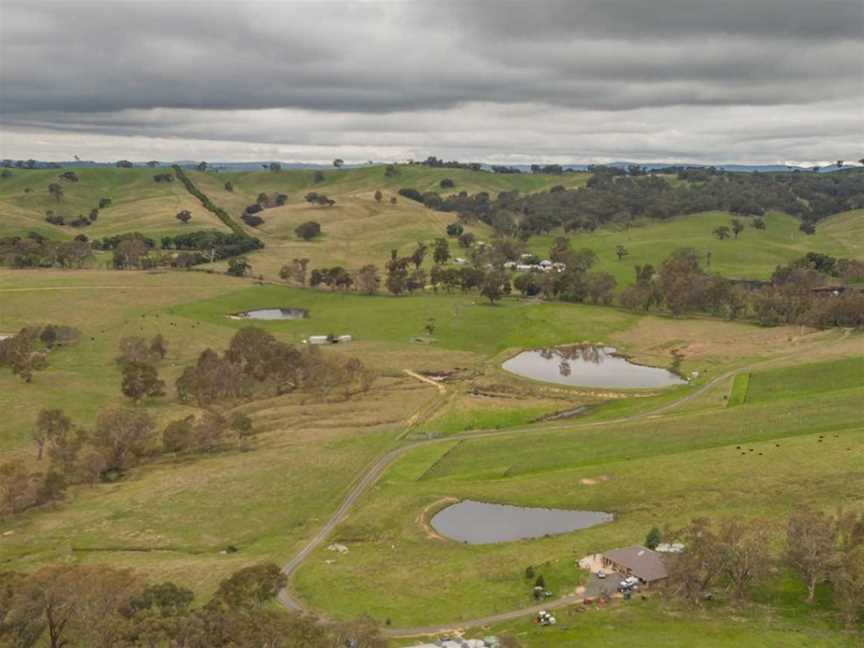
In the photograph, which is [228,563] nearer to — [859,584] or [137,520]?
[137,520]

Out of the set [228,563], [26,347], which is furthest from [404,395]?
[26,347]

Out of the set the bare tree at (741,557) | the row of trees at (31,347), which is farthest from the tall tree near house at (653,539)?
the row of trees at (31,347)

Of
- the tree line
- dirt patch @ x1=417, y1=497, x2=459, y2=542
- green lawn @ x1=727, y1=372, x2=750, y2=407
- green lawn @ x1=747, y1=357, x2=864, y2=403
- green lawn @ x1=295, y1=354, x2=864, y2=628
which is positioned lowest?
dirt patch @ x1=417, y1=497, x2=459, y2=542

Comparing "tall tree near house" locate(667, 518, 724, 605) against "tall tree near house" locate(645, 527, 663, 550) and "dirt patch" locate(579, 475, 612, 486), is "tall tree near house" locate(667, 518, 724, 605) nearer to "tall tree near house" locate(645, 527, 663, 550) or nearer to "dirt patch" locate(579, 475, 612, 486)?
"tall tree near house" locate(645, 527, 663, 550)

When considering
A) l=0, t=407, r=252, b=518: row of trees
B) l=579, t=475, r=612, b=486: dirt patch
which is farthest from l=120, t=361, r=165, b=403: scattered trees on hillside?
l=579, t=475, r=612, b=486: dirt patch

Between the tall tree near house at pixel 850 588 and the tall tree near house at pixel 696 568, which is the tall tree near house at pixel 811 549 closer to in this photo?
the tall tree near house at pixel 850 588

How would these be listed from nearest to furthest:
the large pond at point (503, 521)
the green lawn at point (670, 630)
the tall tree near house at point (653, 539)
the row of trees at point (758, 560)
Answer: the green lawn at point (670, 630)
the row of trees at point (758, 560)
the tall tree near house at point (653, 539)
the large pond at point (503, 521)
